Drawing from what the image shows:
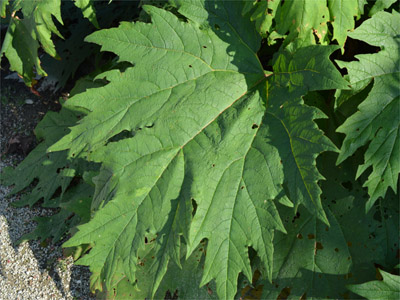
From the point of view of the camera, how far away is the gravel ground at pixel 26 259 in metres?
2.09

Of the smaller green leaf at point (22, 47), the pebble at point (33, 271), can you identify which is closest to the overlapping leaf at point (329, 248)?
the pebble at point (33, 271)

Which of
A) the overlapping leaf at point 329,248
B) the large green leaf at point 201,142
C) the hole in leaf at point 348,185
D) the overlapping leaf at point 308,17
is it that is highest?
the overlapping leaf at point 308,17

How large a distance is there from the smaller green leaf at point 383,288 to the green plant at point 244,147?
210mm

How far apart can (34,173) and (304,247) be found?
4.84 ft

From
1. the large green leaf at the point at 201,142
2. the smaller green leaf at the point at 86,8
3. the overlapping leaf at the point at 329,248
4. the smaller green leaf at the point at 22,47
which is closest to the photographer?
the large green leaf at the point at 201,142

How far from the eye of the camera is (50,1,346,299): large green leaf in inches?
58.8

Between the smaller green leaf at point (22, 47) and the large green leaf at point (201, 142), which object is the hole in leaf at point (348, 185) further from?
the smaller green leaf at point (22, 47)

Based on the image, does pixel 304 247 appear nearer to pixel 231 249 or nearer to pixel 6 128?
pixel 231 249

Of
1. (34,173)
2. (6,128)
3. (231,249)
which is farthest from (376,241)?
(6,128)

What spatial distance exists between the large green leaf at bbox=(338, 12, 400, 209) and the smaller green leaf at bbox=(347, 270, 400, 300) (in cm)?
26

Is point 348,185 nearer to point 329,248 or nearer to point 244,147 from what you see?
point 329,248

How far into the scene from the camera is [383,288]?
1.53 meters

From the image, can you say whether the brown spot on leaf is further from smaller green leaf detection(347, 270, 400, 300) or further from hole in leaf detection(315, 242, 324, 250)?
smaller green leaf detection(347, 270, 400, 300)

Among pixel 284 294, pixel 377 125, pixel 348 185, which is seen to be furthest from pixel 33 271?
pixel 377 125
